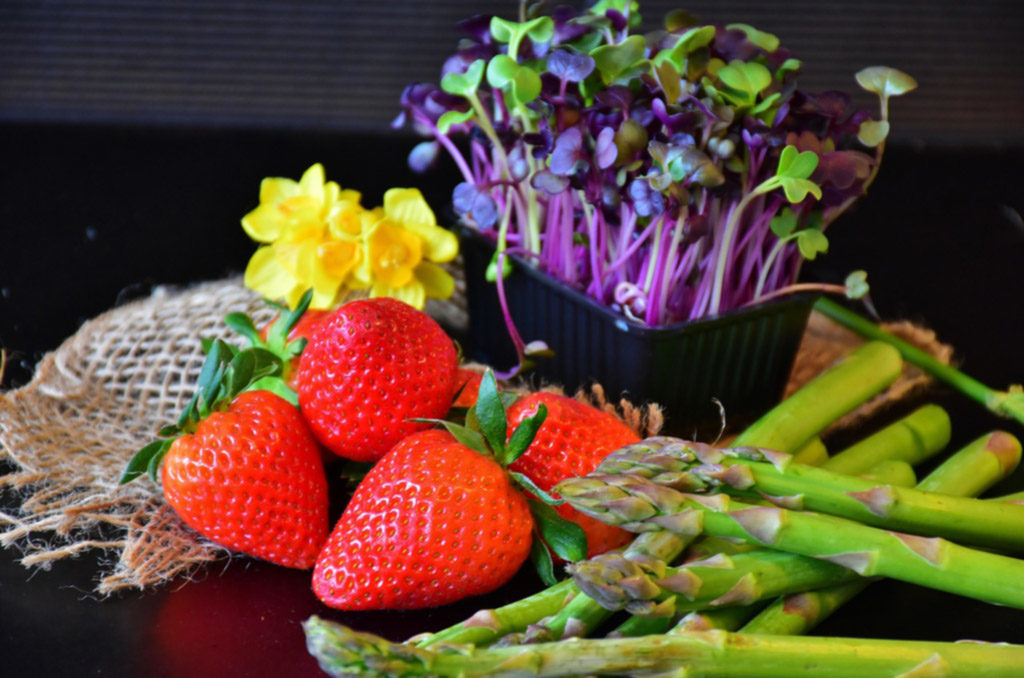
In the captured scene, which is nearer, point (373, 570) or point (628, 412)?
point (373, 570)

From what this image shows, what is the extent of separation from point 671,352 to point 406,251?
23 centimetres

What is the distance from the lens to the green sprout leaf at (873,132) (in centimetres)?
80

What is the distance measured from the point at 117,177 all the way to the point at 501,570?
94 cm

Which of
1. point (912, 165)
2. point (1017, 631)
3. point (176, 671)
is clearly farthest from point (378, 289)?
point (912, 165)

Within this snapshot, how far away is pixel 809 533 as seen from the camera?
1.98 ft

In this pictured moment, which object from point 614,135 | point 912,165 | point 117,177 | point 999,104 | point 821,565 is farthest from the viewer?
point 999,104

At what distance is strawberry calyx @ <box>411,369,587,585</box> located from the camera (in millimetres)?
630

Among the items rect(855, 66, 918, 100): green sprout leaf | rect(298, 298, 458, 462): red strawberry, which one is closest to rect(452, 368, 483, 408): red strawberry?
rect(298, 298, 458, 462): red strawberry

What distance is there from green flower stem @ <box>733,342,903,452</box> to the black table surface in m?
0.09

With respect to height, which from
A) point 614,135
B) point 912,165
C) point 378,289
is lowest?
point 912,165

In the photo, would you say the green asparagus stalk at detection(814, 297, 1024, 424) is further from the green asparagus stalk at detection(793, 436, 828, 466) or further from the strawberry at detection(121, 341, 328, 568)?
the strawberry at detection(121, 341, 328, 568)

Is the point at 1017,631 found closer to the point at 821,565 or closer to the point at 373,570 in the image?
the point at 821,565

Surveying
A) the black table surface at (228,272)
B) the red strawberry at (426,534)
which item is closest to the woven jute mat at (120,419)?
the black table surface at (228,272)

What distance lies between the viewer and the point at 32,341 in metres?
0.98
